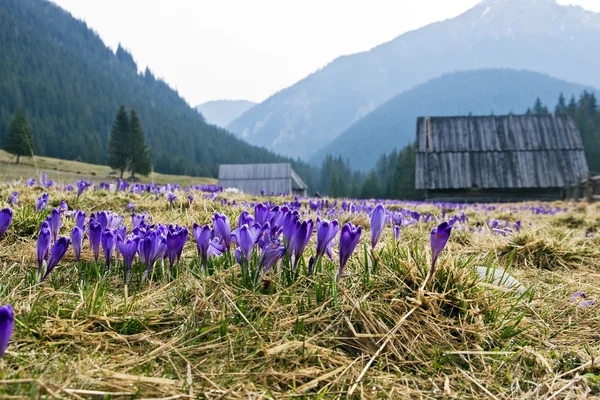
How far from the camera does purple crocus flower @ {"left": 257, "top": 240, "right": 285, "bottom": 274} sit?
1.80 metres

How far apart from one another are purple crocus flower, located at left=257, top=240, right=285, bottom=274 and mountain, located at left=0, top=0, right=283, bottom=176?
3948 inches

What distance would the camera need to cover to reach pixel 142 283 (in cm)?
197

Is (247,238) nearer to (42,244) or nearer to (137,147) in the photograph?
(42,244)

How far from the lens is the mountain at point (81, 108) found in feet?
340

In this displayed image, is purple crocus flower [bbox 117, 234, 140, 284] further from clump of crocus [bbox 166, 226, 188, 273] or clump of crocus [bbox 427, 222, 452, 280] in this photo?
clump of crocus [bbox 427, 222, 452, 280]

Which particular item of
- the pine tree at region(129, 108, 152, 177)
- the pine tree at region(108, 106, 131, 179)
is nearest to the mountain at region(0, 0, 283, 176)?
the pine tree at region(129, 108, 152, 177)

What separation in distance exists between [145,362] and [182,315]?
12.9 inches

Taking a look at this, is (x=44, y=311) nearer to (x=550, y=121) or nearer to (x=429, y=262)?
(x=429, y=262)

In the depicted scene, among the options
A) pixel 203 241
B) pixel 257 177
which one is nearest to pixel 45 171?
pixel 257 177

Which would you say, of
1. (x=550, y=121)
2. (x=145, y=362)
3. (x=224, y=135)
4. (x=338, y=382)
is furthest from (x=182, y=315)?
(x=224, y=135)

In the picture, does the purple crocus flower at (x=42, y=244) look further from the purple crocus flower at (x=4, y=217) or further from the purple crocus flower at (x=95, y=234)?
the purple crocus flower at (x=4, y=217)

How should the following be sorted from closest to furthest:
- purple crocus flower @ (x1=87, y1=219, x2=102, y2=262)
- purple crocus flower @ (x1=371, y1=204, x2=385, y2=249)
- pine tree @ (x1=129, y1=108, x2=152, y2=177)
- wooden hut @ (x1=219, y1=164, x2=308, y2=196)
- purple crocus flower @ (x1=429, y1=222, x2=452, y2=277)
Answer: purple crocus flower @ (x1=429, y1=222, x2=452, y2=277) < purple crocus flower @ (x1=87, y1=219, x2=102, y2=262) < purple crocus flower @ (x1=371, y1=204, x2=385, y2=249) < wooden hut @ (x1=219, y1=164, x2=308, y2=196) < pine tree @ (x1=129, y1=108, x2=152, y2=177)

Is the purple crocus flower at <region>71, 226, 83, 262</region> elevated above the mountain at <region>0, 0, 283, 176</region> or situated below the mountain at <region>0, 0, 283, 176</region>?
below

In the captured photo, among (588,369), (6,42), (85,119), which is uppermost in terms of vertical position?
(6,42)
